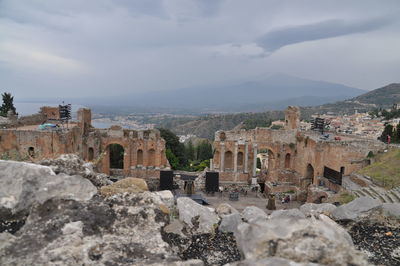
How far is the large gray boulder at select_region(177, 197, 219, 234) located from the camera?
5.57 meters

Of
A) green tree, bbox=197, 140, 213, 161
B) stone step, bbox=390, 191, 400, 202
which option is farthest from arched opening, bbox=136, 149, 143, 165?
green tree, bbox=197, 140, 213, 161

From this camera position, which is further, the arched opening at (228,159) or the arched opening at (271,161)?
the arched opening at (228,159)

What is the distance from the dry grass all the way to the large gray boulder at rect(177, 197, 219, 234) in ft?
55.5

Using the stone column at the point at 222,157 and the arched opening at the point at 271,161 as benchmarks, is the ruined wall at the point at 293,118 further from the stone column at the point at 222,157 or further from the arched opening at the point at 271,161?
the stone column at the point at 222,157

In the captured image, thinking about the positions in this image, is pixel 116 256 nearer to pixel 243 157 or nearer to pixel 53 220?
pixel 53 220

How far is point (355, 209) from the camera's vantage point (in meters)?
6.87

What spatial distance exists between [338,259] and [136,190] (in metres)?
3.54

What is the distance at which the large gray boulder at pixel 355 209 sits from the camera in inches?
264

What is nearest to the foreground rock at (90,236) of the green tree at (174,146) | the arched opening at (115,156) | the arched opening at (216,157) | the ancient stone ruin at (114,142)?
the ancient stone ruin at (114,142)

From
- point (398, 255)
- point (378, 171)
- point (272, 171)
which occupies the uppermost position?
point (398, 255)

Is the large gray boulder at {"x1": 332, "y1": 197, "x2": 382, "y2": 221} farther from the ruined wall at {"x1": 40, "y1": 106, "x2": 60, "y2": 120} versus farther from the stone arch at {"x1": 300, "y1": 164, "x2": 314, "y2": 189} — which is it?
the ruined wall at {"x1": 40, "y1": 106, "x2": 60, "y2": 120}

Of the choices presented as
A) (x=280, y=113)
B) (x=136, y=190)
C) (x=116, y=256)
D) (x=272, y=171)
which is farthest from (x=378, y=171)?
(x=280, y=113)

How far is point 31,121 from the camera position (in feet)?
105

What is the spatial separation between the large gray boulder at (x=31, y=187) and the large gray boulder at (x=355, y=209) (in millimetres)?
5435
